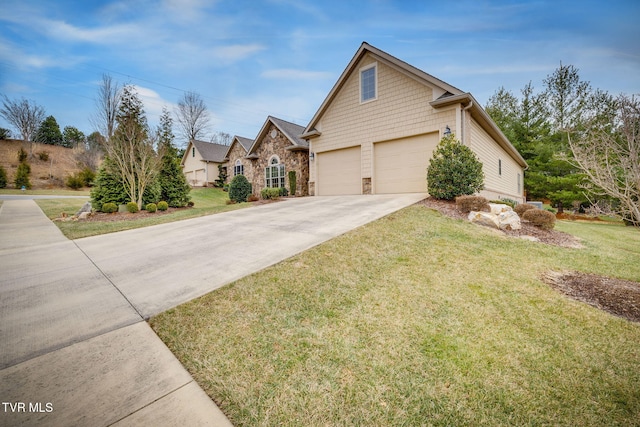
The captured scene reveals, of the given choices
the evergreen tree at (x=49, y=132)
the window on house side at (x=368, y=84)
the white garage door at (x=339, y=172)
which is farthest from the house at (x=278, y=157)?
the evergreen tree at (x=49, y=132)

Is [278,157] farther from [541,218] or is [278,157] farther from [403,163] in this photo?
[541,218]

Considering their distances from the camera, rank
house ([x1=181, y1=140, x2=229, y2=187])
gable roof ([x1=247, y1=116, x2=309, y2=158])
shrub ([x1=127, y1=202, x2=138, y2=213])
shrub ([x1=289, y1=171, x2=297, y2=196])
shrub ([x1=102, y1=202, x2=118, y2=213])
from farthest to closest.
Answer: house ([x1=181, y1=140, x2=229, y2=187]), shrub ([x1=289, y1=171, x2=297, y2=196]), gable roof ([x1=247, y1=116, x2=309, y2=158]), shrub ([x1=127, y1=202, x2=138, y2=213]), shrub ([x1=102, y1=202, x2=118, y2=213])

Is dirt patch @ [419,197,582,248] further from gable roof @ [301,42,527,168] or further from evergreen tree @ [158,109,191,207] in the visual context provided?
evergreen tree @ [158,109,191,207]

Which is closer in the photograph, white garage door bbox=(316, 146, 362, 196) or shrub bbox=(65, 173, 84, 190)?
white garage door bbox=(316, 146, 362, 196)

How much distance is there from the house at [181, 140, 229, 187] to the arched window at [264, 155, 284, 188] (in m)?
11.4

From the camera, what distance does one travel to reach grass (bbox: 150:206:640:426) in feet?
5.28

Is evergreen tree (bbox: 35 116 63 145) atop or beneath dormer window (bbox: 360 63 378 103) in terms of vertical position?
atop

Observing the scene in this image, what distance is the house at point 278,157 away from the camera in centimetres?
1583

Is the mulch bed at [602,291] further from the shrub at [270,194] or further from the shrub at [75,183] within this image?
the shrub at [75,183]

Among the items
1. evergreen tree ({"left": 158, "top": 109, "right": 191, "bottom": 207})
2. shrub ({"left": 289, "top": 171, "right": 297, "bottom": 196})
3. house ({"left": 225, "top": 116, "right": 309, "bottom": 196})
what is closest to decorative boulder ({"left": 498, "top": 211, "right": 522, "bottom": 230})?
house ({"left": 225, "top": 116, "right": 309, "bottom": 196})

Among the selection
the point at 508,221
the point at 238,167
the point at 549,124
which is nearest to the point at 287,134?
the point at 238,167

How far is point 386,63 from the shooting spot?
10.9 m

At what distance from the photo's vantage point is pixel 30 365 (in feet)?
6.12

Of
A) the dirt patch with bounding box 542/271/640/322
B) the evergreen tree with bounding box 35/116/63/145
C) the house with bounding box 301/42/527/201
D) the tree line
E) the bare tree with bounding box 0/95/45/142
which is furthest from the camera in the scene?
the evergreen tree with bounding box 35/116/63/145
